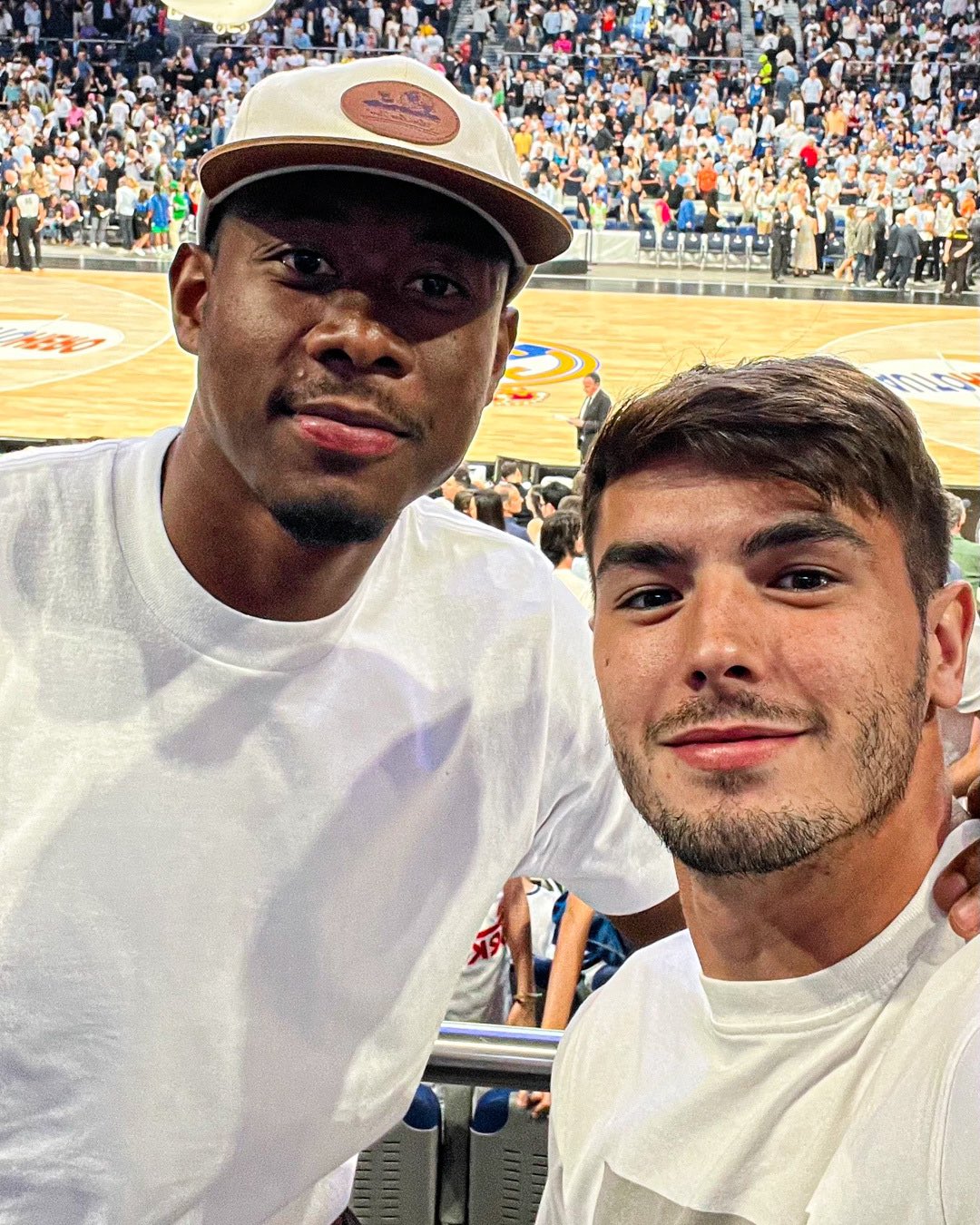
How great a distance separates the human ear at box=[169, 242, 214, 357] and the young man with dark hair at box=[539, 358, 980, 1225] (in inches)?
15.5

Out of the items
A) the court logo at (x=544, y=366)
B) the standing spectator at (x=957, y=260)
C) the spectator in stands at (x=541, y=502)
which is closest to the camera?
the spectator in stands at (x=541, y=502)

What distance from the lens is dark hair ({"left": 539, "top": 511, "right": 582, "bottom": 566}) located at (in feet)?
15.1

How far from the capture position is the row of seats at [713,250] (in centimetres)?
1520

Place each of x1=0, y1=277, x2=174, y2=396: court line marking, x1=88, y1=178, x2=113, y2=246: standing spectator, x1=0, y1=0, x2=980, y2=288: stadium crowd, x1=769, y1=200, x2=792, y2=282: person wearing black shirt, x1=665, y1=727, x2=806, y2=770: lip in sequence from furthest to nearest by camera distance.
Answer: x1=88, y1=178, x2=113, y2=246: standing spectator, x1=0, y1=0, x2=980, y2=288: stadium crowd, x1=769, y1=200, x2=792, y2=282: person wearing black shirt, x1=0, y1=277, x2=174, y2=396: court line marking, x1=665, y1=727, x2=806, y2=770: lip

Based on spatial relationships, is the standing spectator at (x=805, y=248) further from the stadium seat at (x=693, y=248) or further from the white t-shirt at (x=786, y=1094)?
the white t-shirt at (x=786, y=1094)

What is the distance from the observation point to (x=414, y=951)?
1.11 meters

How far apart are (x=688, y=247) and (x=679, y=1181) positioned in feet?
51.0

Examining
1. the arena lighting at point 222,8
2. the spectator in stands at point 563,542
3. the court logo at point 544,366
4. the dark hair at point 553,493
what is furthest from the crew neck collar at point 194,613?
the court logo at point 544,366

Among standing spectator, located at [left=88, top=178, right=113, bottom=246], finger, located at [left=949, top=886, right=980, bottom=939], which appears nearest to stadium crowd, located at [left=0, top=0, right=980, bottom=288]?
standing spectator, located at [left=88, top=178, right=113, bottom=246]

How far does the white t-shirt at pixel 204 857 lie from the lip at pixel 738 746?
0.31m

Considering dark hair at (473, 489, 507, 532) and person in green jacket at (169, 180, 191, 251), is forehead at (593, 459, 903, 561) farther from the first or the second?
person in green jacket at (169, 180, 191, 251)

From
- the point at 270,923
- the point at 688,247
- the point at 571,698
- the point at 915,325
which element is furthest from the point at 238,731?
the point at 688,247

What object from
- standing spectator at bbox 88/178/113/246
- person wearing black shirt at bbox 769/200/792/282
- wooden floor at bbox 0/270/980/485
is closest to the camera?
wooden floor at bbox 0/270/980/485

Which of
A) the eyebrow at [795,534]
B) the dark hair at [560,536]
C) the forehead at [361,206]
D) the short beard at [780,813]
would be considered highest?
the forehead at [361,206]
